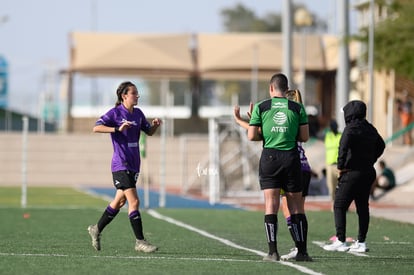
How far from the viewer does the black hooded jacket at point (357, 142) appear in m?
16.0

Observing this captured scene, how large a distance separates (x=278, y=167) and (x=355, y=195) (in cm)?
284

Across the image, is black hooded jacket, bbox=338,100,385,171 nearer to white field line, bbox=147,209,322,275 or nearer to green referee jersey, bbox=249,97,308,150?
white field line, bbox=147,209,322,275

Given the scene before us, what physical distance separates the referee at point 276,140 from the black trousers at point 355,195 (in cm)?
243

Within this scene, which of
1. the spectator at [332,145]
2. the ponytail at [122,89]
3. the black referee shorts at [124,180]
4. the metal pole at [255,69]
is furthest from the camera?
the metal pole at [255,69]

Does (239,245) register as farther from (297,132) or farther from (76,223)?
(76,223)

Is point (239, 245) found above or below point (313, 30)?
below

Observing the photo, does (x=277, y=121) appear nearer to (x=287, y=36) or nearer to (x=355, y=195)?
(x=355, y=195)

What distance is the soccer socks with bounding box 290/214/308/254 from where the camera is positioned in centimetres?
1390

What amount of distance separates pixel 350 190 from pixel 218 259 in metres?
2.95

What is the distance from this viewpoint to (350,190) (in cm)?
1619

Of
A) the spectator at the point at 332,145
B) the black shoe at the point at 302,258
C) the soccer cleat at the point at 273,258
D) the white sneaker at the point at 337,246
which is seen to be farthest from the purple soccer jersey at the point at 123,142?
the spectator at the point at 332,145

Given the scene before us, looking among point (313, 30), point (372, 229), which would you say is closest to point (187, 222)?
point (372, 229)

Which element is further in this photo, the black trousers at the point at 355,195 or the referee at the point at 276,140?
the black trousers at the point at 355,195

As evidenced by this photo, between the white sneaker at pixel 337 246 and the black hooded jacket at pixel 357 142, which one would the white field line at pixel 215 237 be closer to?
the white sneaker at pixel 337 246
